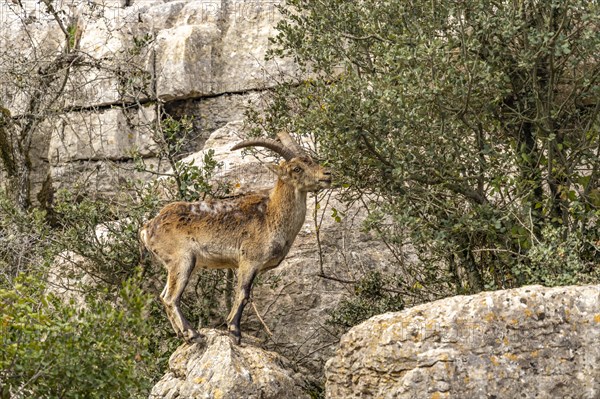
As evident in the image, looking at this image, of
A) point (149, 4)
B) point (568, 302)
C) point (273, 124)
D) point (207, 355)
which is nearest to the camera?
point (568, 302)

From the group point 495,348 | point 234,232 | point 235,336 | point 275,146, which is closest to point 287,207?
point 234,232

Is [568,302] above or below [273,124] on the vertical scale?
below

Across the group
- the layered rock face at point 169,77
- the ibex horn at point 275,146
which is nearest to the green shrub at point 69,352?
the ibex horn at point 275,146

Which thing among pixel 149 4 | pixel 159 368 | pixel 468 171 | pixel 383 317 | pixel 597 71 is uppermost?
pixel 149 4

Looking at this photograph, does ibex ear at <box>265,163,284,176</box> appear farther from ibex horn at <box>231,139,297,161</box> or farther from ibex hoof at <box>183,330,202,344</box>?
ibex hoof at <box>183,330,202,344</box>

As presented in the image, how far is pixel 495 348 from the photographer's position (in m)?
8.11

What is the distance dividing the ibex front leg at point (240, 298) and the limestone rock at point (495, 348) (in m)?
2.19

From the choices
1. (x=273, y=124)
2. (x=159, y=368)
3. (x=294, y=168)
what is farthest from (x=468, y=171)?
(x=159, y=368)

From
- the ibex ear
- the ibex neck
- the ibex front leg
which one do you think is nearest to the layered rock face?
the ibex ear

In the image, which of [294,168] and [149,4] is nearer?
[294,168]

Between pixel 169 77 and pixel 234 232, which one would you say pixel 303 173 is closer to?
pixel 234 232

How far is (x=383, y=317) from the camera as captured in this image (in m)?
8.79

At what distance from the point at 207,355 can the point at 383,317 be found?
2.08 m

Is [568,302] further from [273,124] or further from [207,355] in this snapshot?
[273,124]
